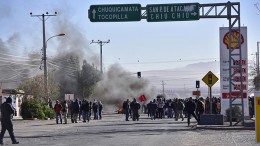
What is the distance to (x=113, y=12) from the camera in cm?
3241

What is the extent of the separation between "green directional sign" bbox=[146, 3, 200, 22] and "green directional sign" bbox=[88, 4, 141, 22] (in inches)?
26.0

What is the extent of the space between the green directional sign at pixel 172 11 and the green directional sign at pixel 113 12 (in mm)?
659

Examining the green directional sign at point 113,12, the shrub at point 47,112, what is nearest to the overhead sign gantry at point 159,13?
the green directional sign at point 113,12

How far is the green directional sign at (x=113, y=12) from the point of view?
106 ft

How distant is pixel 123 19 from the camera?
32.5 m

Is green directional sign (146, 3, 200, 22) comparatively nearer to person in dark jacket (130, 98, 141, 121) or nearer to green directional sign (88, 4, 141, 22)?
green directional sign (88, 4, 141, 22)

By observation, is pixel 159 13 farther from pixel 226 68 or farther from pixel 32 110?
pixel 32 110

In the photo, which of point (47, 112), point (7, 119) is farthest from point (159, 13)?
point (47, 112)

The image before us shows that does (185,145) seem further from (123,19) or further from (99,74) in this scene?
(99,74)

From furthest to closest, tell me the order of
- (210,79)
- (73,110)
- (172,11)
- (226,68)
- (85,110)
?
1. (85,110)
2. (73,110)
3. (210,79)
4. (226,68)
5. (172,11)

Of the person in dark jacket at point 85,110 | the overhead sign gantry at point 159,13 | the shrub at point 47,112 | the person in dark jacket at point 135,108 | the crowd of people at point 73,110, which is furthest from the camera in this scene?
the shrub at point 47,112

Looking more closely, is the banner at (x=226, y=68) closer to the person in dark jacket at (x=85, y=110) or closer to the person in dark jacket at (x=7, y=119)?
the person in dark jacket at (x=85, y=110)

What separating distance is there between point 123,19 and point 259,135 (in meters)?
18.3

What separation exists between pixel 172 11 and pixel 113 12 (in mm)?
2993
